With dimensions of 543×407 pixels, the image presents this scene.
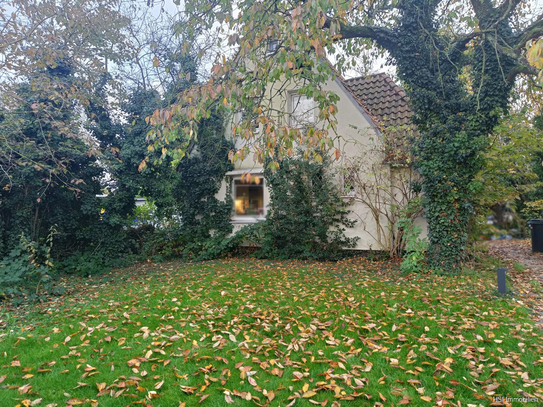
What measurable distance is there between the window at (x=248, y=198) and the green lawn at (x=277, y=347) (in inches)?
218

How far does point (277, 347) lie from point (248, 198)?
27.6 feet

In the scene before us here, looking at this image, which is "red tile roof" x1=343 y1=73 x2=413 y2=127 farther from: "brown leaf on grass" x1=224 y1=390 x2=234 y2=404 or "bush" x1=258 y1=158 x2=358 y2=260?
"brown leaf on grass" x1=224 y1=390 x2=234 y2=404

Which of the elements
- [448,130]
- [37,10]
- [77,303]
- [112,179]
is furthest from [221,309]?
[112,179]

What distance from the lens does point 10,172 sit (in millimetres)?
9031

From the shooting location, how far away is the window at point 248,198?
1202 centimetres

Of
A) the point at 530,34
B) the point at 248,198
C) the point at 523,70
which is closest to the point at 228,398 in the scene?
the point at 523,70

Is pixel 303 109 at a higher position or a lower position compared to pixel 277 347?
higher

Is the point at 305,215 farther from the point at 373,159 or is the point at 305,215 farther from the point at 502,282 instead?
the point at 502,282

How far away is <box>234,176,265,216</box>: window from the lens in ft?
39.4

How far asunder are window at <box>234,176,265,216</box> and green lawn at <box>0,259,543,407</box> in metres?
5.54

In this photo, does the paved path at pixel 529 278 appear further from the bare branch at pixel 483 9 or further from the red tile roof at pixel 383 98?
the bare branch at pixel 483 9

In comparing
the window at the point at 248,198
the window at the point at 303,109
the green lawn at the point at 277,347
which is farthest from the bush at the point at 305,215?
the green lawn at the point at 277,347

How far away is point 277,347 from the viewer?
4.08 meters

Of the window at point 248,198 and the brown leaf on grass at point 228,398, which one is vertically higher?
the window at point 248,198
